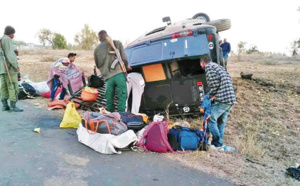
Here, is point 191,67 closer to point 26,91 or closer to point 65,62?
point 65,62

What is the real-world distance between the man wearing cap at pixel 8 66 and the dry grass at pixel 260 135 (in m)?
1.39

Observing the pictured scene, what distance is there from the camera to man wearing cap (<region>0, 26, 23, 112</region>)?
6336 mm

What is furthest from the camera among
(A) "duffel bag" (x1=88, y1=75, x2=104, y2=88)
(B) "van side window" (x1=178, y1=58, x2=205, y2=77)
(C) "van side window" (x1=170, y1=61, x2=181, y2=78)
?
(A) "duffel bag" (x1=88, y1=75, x2=104, y2=88)

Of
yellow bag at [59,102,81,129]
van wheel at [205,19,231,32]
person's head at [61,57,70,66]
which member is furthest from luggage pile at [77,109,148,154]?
van wheel at [205,19,231,32]

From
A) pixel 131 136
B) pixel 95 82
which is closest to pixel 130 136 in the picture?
pixel 131 136

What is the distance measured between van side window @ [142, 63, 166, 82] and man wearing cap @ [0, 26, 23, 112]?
112 inches

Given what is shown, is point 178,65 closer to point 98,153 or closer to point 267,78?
point 98,153

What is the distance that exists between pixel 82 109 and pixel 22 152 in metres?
3.21

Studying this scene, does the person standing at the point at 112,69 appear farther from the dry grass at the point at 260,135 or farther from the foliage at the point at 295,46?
the foliage at the point at 295,46

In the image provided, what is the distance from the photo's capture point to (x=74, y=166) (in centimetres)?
392

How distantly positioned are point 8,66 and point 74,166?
12.0 ft

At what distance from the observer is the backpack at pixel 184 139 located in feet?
15.7

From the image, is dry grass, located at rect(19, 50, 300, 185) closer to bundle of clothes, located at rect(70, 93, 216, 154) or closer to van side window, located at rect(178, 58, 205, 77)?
bundle of clothes, located at rect(70, 93, 216, 154)

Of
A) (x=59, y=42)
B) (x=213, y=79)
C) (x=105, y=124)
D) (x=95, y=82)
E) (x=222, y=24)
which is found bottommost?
(x=105, y=124)
